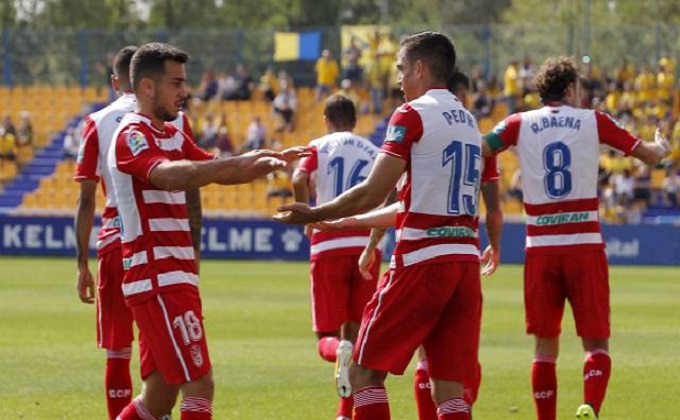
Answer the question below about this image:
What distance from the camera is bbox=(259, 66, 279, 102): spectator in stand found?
44844 millimetres

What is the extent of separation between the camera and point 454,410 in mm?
8297

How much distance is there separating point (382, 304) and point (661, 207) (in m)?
29.2

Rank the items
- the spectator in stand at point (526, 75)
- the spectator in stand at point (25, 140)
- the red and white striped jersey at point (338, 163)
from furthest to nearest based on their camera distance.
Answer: the spectator in stand at point (25, 140), the spectator in stand at point (526, 75), the red and white striped jersey at point (338, 163)

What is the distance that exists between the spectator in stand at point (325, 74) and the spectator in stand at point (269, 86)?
1.24 meters

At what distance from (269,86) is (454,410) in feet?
121

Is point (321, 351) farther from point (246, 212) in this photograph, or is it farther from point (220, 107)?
point (220, 107)

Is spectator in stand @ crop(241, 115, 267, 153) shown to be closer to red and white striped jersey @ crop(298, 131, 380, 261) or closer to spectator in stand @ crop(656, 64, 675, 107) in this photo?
spectator in stand @ crop(656, 64, 675, 107)

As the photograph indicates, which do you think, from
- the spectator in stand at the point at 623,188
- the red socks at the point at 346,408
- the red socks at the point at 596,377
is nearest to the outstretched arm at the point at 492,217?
the red socks at the point at 596,377

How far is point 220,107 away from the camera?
4500cm

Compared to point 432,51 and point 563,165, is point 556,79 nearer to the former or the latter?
point 563,165

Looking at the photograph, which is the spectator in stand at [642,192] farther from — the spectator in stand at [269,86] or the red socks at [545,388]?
the red socks at [545,388]

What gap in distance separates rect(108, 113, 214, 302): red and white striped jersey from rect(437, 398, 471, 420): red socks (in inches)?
58.1

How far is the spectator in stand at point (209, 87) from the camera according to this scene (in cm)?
4478

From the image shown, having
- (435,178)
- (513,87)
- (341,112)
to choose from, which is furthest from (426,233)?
(513,87)
